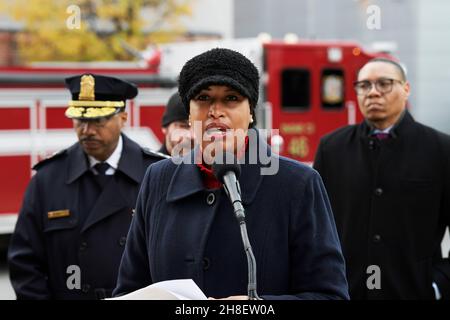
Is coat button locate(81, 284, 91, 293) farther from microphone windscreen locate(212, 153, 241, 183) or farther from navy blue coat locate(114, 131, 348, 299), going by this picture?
microphone windscreen locate(212, 153, 241, 183)

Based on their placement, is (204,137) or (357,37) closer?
(204,137)

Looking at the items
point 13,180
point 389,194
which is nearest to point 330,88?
point 13,180

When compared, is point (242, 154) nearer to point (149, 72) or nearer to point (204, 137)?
point (204, 137)

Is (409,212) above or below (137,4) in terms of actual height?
below

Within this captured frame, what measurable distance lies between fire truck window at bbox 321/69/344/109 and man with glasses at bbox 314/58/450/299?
26.6 ft

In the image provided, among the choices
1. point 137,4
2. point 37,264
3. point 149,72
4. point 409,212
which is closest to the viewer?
point 37,264

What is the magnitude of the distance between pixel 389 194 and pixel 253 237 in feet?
7.71

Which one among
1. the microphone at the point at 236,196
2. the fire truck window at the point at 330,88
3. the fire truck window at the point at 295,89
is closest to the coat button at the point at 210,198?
the microphone at the point at 236,196

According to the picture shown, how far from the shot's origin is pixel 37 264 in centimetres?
433

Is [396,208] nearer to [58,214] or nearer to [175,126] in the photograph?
[175,126]

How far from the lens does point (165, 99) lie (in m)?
11.7

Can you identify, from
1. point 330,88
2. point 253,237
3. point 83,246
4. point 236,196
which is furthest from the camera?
point 330,88

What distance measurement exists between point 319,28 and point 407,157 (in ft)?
90.9
